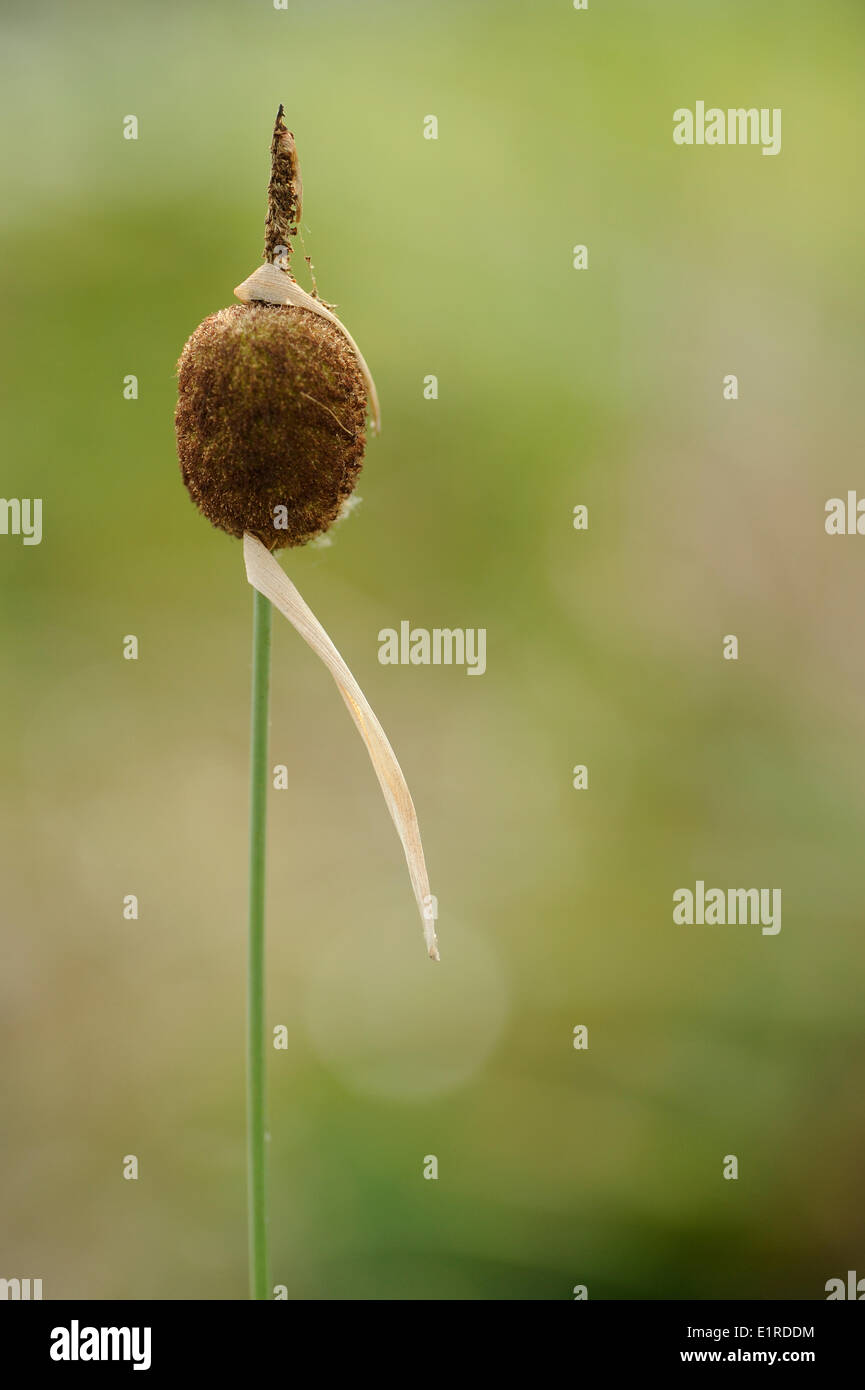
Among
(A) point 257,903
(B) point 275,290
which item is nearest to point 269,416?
(B) point 275,290

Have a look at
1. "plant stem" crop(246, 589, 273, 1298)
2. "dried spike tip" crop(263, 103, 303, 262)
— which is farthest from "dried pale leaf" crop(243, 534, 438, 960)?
"dried spike tip" crop(263, 103, 303, 262)

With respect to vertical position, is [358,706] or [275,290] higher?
[275,290]

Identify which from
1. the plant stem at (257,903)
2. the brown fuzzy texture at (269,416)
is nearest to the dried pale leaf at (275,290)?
the brown fuzzy texture at (269,416)

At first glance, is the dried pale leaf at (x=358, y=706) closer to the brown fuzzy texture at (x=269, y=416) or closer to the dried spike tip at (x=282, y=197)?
the brown fuzzy texture at (x=269, y=416)

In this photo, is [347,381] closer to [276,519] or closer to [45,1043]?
[276,519]

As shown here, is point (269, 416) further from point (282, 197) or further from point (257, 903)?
point (257, 903)
